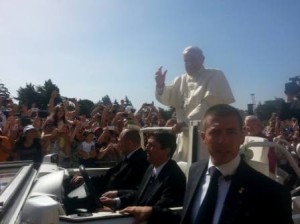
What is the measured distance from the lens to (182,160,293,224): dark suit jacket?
210 cm

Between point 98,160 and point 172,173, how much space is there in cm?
540

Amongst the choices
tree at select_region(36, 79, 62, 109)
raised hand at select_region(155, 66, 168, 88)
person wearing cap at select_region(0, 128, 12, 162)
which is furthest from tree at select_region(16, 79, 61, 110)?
raised hand at select_region(155, 66, 168, 88)

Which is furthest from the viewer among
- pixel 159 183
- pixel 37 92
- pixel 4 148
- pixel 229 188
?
pixel 37 92

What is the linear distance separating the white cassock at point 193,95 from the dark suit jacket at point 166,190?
1106mm

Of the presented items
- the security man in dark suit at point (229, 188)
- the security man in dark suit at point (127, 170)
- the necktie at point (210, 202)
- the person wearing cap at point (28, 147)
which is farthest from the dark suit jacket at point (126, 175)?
the person wearing cap at point (28, 147)

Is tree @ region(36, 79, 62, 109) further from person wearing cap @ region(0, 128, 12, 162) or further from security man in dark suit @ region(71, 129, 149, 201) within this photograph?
security man in dark suit @ region(71, 129, 149, 201)

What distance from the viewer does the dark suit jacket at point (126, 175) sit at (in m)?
4.44

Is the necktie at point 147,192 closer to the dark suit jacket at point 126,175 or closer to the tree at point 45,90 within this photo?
the dark suit jacket at point 126,175

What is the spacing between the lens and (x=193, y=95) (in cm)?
526

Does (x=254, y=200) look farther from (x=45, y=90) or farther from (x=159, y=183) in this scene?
(x=45, y=90)

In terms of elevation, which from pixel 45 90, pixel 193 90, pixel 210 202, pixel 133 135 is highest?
pixel 45 90

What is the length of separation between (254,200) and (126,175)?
8.14ft

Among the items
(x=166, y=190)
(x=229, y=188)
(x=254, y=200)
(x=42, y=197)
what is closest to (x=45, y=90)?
(x=166, y=190)

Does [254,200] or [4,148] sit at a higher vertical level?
[254,200]
